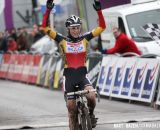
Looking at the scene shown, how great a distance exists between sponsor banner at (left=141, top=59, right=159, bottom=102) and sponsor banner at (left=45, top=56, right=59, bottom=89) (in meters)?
6.58

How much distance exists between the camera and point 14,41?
31562mm

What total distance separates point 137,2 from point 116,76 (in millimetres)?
4198

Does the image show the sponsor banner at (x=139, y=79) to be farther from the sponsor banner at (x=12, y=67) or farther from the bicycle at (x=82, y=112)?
the sponsor banner at (x=12, y=67)

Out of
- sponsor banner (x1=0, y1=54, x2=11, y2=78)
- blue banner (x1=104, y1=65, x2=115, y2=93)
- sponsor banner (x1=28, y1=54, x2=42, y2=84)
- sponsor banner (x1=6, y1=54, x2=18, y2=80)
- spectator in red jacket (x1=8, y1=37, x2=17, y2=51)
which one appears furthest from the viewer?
spectator in red jacket (x1=8, y1=37, x2=17, y2=51)

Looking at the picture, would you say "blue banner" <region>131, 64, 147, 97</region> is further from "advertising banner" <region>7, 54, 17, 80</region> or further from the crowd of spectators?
the crowd of spectators

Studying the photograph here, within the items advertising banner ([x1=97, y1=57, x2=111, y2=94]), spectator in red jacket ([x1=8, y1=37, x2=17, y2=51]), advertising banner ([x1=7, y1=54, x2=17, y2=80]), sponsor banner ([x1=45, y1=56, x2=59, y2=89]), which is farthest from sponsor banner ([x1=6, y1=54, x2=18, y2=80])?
advertising banner ([x1=97, y1=57, x2=111, y2=94])

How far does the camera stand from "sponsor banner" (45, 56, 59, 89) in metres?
23.0

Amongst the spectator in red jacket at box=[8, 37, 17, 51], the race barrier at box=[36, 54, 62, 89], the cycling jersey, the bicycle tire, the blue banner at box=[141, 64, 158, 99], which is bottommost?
the spectator in red jacket at box=[8, 37, 17, 51]

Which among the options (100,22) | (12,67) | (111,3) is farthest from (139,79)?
(12,67)

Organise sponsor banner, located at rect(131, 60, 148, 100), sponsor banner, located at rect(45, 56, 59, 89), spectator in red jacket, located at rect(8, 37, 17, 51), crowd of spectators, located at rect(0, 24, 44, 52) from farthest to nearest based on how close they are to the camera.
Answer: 1. spectator in red jacket, located at rect(8, 37, 17, 51)
2. crowd of spectators, located at rect(0, 24, 44, 52)
3. sponsor banner, located at rect(45, 56, 59, 89)
4. sponsor banner, located at rect(131, 60, 148, 100)

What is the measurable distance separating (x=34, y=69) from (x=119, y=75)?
25.1 feet

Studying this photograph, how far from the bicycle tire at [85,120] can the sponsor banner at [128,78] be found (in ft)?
21.8

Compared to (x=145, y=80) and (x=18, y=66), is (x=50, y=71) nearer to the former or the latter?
(x=18, y=66)

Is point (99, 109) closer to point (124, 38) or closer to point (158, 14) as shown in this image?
point (124, 38)
